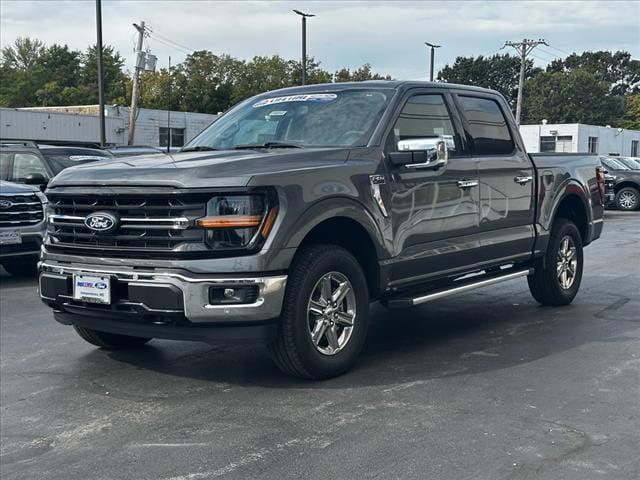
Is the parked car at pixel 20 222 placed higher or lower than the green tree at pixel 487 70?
lower

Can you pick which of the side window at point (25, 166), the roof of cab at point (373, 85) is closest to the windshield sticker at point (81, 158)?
the side window at point (25, 166)

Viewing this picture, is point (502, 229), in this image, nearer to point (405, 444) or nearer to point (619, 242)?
point (405, 444)

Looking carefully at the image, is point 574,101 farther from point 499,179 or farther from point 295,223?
point 295,223

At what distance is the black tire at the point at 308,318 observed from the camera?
4875 millimetres

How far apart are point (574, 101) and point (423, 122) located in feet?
308

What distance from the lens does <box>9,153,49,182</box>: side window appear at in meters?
12.0

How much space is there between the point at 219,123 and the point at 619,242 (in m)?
10.2

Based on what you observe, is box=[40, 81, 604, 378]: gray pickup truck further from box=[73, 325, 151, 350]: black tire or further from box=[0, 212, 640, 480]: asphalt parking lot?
box=[0, 212, 640, 480]: asphalt parking lot

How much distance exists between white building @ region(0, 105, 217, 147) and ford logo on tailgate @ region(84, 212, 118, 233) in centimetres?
3039

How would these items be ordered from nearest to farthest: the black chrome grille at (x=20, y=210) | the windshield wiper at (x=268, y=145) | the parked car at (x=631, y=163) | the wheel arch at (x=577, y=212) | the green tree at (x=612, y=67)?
the windshield wiper at (x=268, y=145) → the wheel arch at (x=577, y=212) → the black chrome grille at (x=20, y=210) → the parked car at (x=631, y=163) → the green tree at (x=612, y=67)

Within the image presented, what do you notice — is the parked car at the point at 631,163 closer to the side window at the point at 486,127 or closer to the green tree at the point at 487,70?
the side window at the point at 486,127

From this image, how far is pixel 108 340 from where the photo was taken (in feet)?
19.8

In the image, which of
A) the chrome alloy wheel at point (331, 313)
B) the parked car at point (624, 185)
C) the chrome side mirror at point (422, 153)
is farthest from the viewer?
the parked car at point (624, 185)

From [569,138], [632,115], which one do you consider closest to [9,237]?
[569,138]
